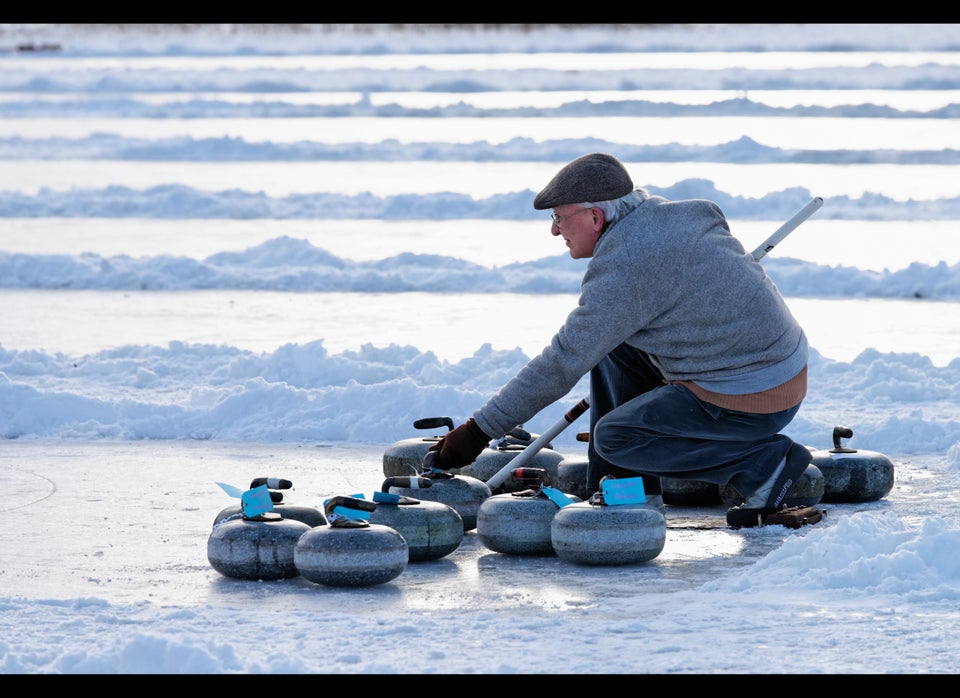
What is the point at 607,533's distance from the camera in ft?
18.1

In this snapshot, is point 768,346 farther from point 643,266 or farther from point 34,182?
point 34,182

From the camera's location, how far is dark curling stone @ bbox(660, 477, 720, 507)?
6621 millimetres

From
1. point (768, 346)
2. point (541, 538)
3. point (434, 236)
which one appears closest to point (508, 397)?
point (541, 538)

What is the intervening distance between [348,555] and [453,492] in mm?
858

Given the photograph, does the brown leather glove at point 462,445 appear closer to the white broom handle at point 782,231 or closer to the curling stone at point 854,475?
the white broom handle at point 782,231

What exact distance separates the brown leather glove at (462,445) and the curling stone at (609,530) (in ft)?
1.21

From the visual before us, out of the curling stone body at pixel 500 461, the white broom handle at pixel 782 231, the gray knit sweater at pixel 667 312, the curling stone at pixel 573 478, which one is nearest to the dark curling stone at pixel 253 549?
the gray knit sweater at pixel 667 312

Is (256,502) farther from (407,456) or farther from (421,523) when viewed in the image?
(407,456)

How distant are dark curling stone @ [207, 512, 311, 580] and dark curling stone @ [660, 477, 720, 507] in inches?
71.9

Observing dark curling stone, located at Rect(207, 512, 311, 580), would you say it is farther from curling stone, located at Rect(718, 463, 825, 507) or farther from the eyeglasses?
curling stone, located at Rect(718, 463, 825, 507)

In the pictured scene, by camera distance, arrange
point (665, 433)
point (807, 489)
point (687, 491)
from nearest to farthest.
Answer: point (665, 433), point (807, 489), point (687, 491)

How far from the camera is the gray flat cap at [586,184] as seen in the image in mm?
5602

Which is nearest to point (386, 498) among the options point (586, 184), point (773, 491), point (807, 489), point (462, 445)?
point (462, 445)

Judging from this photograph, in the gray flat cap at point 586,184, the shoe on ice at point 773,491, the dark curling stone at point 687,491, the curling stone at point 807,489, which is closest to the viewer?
the gray flat cap at point 586,184
